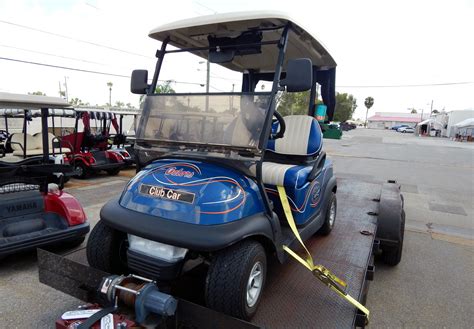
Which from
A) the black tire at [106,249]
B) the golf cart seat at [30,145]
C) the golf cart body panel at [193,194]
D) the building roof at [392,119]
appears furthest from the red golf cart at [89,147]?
the building roof at [392,119]

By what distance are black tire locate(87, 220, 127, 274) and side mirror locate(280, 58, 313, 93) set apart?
1.62 metres

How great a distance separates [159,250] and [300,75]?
1.43 m

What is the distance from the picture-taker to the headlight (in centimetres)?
204

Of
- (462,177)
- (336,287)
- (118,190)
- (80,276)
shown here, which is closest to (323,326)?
(336,287)

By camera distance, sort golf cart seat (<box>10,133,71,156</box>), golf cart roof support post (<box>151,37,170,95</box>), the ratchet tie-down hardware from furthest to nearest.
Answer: golf cart seat (<box>10,133,71,156</box>), golf cart roof support post (<box>151,37,170,95</box>), the ratchet tie-down hardware

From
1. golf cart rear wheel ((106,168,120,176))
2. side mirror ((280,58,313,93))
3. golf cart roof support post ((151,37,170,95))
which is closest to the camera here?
side mirror ((280,58,313,93))

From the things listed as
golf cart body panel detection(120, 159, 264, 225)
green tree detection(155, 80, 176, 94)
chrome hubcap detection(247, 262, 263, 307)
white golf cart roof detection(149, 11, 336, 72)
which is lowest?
chrome hubcap detection(247, 262, 263, 307)

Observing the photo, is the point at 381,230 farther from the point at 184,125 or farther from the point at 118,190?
the point at 118,190

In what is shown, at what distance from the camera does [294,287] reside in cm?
249

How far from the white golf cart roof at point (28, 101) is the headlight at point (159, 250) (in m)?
2.17

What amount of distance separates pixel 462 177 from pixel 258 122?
39.4 feet

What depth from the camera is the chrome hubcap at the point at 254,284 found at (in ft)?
6.81

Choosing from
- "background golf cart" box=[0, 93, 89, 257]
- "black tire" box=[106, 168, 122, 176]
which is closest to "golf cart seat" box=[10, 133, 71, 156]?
"black tire" box=[106, 168, 122, 176]

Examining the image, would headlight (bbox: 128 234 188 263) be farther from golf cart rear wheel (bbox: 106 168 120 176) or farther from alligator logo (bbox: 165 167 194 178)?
golf cart rear wheel (bbox: 106 168 120 176)
